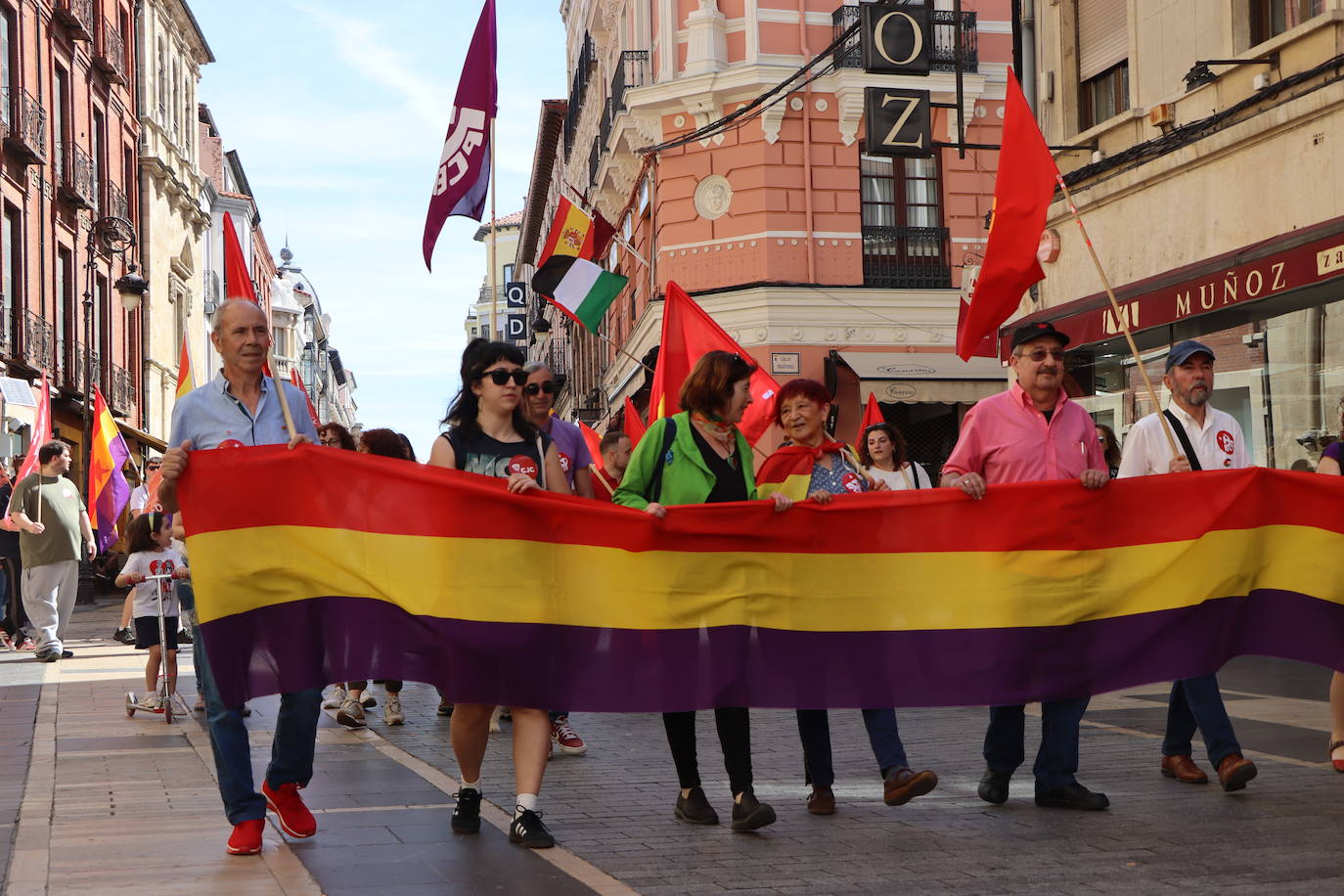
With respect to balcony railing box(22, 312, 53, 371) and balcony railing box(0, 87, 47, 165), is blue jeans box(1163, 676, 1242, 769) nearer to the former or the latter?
balcony railing box(22, 312, 53, 371)

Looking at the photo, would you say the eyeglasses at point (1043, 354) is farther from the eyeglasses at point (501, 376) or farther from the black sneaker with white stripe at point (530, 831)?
the black sneaker with white stripe at point (530, 831)

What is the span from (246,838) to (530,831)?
41.0 inches

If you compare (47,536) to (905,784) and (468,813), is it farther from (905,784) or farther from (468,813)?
(905,784)

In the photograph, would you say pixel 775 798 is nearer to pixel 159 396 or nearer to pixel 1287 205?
pixel 1287 205

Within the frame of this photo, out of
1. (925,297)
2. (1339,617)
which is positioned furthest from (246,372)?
(925,297)

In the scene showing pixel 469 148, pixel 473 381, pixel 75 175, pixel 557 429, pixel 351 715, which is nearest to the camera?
pixel 473 381

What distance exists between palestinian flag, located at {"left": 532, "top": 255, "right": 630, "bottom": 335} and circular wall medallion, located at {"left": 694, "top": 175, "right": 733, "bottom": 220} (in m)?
7.08

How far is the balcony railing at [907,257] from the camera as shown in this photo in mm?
28000

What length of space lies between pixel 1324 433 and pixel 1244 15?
12.8ft

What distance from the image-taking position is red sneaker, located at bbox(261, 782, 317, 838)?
622 cm

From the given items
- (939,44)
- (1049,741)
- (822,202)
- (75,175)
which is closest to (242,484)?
(1049,741)

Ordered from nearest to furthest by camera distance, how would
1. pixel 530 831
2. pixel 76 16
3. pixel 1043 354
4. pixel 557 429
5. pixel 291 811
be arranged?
pixel 530 831 → pixel 291 811 → pixel 1043 354 → pixel 557 429 → pixel 76 16

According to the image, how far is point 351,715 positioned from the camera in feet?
33.5

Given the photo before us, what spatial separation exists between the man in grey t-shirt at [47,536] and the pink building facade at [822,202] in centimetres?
1429
